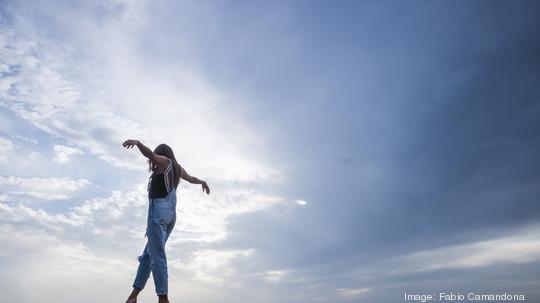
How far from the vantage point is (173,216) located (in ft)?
24.3

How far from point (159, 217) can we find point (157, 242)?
49 centimetres

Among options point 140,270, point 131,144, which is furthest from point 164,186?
point 140,270

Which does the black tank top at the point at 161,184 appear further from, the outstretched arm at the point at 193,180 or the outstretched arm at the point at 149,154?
the outstretched arm at the point at 193,180

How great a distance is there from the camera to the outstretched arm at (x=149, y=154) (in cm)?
634

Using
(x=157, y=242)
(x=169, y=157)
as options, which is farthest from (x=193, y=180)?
(x=157, y=242)

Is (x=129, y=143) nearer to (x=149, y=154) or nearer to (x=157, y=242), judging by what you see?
(x=149, y=154)

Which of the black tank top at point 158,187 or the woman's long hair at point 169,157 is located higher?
the woman's long hair at point 169,157

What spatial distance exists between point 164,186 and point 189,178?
1549 mm

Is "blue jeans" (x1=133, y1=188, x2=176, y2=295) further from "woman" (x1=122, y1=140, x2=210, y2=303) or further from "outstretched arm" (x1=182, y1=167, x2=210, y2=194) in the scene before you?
"outstretched arm" (x1=182, y1=167, x2=210, y2=194)

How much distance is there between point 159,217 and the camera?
277 inches

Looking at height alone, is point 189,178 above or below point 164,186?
above

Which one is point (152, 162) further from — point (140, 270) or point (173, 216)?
point (140, 270)

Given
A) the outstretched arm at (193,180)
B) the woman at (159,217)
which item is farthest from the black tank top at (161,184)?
the outstretched arm at (193,180)

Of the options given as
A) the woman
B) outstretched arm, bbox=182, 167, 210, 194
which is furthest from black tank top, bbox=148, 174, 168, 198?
outstretched arm, bbox=182, 167, 210, 194
